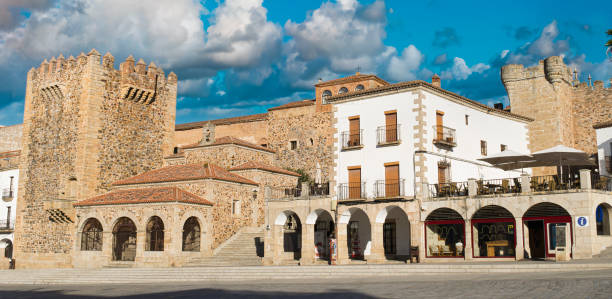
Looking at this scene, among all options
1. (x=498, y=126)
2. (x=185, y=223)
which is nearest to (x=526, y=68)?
(x=498, y=126)

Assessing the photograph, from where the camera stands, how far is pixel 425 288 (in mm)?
15797

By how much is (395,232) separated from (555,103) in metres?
15.0

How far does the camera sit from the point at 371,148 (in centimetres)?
2947

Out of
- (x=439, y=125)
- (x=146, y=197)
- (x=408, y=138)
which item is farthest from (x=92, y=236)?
(x=439, y=125)

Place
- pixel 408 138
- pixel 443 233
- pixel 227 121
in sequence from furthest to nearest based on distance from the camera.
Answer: pixel 227 121 < pixel 408 138 < pixel 443 233

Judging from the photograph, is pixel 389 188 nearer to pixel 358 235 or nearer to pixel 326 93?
pixel 358 235

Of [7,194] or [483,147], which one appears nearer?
[483,147]

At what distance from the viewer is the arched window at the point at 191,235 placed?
3494 centimetres

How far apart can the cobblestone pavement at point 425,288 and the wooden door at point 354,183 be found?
930 centimetres

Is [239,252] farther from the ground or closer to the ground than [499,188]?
closer to the ground

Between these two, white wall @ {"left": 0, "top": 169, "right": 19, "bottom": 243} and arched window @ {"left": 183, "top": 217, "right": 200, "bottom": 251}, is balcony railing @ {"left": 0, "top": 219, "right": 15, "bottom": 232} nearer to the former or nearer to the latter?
white wall @ {"left": 0, "top": 169, "right": 19, "bottom": 243}

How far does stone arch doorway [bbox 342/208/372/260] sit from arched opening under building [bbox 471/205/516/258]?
5479 mm

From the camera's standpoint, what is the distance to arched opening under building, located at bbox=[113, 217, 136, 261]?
37000 millimetres

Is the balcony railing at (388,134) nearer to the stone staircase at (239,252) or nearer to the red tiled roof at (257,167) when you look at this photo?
the stone staircase at (239,252)
